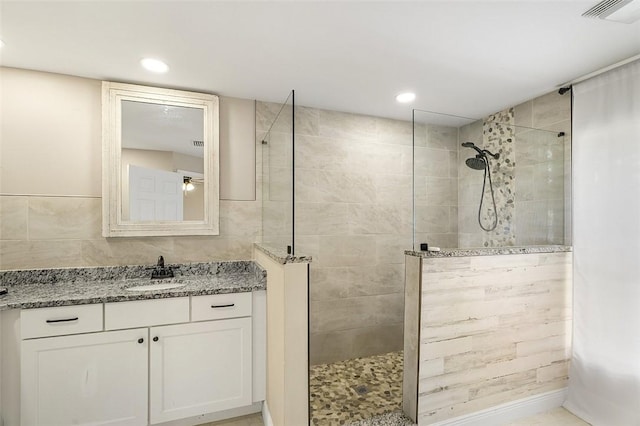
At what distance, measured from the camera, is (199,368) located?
76.7 inches

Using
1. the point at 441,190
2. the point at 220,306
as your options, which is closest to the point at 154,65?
the point at 220,306

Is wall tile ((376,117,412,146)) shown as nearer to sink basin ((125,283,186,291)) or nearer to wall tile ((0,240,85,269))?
sink basin ((125,283,186,291))

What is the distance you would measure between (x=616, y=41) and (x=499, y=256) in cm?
136

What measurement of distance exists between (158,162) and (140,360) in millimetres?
1376

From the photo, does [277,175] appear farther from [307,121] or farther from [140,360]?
[140,360]

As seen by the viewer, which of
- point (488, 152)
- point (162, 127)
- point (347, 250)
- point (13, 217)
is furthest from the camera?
point (347, 250)

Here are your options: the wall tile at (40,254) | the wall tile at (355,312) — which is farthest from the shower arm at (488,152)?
the wall tile at (40,254)

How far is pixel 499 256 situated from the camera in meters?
2.06

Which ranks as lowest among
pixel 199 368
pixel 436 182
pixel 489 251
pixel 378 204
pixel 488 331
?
pixel 199 368

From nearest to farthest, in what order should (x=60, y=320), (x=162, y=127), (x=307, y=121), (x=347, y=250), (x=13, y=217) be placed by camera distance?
(x=60, y=320), (x=13, y=217), (x=162, y=127), (x=307, y=121), (x=347, y=250)

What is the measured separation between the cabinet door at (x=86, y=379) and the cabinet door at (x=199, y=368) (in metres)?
0.08

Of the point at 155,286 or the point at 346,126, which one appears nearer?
the point at 155,286

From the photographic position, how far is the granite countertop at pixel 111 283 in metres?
1.76

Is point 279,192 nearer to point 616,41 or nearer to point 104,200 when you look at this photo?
point 104,200
